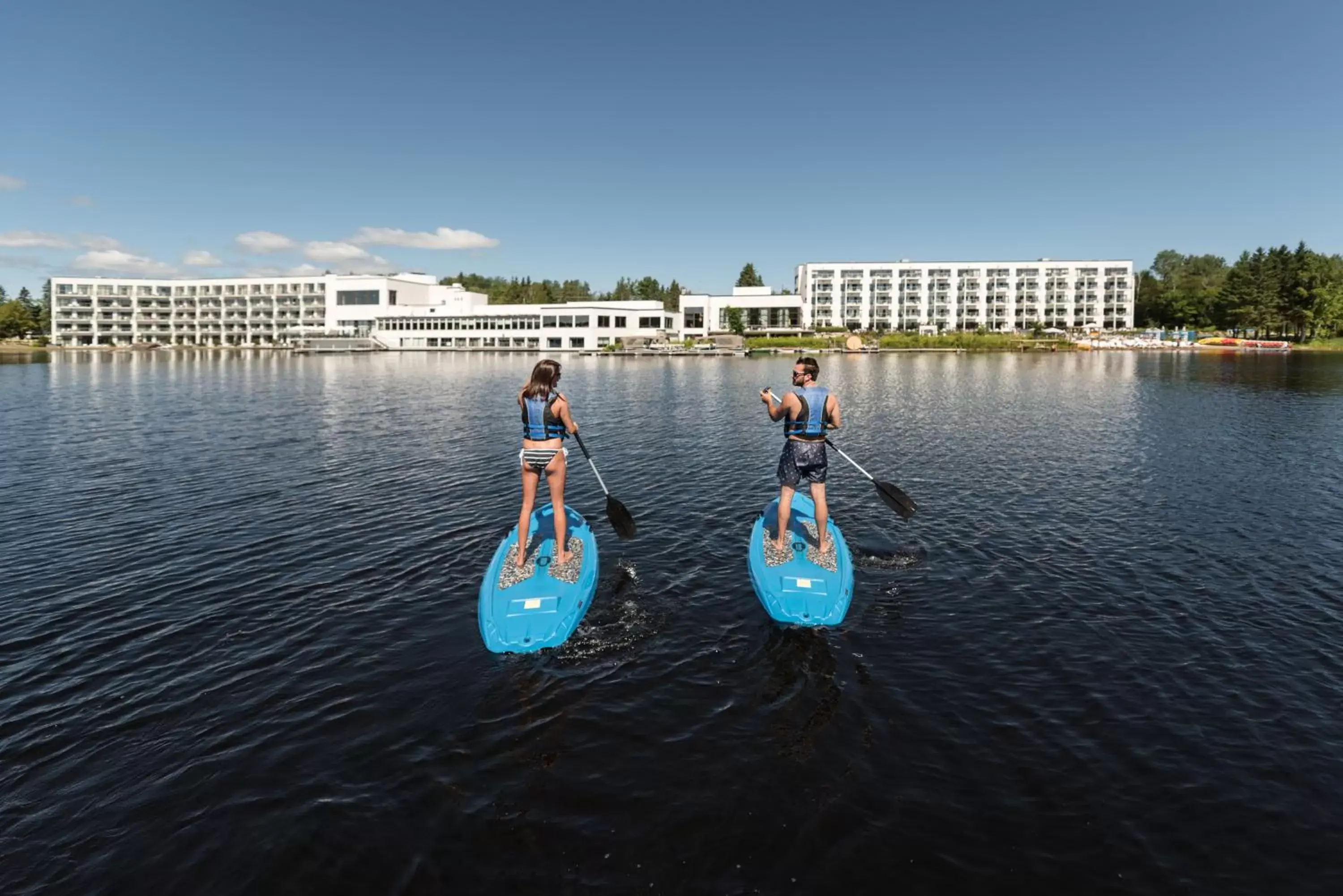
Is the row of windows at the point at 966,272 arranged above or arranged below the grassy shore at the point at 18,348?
above

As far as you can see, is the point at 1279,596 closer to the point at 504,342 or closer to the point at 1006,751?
the point at 1006,751

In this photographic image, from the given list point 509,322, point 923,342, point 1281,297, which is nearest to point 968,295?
point 923,342

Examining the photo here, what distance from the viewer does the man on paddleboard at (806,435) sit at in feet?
38.3

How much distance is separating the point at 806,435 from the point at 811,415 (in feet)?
1.16

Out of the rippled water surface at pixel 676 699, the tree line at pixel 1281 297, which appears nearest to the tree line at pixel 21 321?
the rippled water surface at pixel 676 699

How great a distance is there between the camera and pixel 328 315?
153625 mm

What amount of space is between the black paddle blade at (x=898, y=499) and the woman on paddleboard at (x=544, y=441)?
25.3 feet

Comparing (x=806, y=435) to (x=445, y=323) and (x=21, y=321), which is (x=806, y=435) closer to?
(x=445, y=323)

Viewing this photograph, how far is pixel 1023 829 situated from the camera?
6691 millimetres

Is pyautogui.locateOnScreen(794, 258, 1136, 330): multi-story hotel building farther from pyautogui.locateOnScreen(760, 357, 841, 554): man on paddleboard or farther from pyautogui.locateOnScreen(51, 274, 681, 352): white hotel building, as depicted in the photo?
pyautogui.locateOnScreen(760, 357, 841, 554): man on paddleboard

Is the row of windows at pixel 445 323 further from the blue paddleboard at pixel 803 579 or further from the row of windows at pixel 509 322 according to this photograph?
the blue paddleboard at pixel 803 579

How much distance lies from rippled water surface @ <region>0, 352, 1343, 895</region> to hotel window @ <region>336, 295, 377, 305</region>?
5586 inches

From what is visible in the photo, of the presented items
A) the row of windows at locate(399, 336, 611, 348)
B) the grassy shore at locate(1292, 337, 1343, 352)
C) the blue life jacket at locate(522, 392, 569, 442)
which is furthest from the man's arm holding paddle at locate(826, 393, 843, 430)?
the row of windows at locate(399, 336, 611, 348)

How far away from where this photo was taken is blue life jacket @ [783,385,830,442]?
38.3 ft
